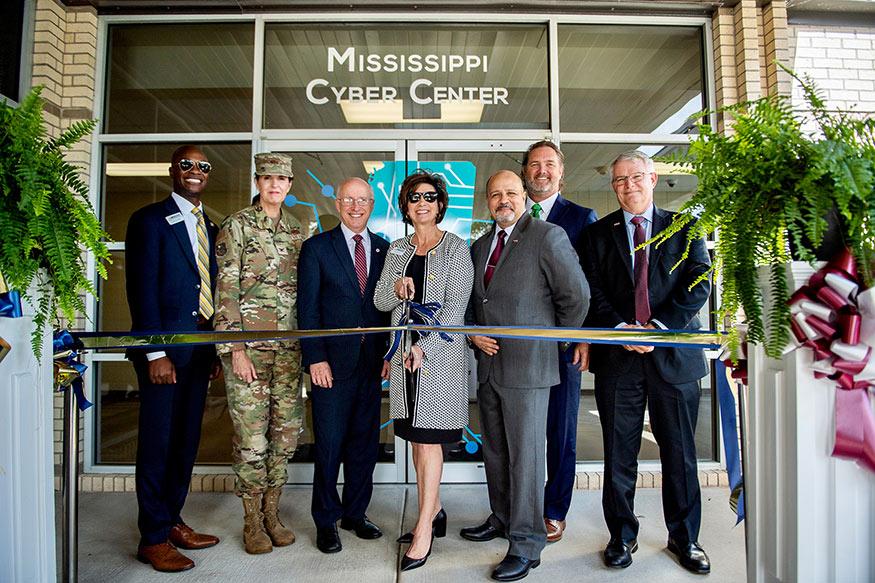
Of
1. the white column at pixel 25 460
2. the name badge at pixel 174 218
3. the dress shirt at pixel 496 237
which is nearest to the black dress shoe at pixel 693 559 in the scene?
the dress shirt at pixel 496 237

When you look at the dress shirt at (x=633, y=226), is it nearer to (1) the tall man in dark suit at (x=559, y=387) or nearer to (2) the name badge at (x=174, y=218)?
(1) the tall man in dark suit at (x=559, y=387)

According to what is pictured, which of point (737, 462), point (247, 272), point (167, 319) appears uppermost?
point (247, 272)

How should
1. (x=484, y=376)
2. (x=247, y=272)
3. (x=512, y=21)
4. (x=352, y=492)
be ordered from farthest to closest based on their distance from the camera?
(x=512, y=21) < (x=352, y=492) < (x=247, y=272) < (x=484, y=376)

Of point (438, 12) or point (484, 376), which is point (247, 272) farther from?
point (438, 12)

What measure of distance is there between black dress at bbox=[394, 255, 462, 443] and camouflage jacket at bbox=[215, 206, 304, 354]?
2.52 feet

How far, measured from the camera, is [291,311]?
9.64ft

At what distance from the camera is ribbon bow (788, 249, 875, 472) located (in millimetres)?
1343

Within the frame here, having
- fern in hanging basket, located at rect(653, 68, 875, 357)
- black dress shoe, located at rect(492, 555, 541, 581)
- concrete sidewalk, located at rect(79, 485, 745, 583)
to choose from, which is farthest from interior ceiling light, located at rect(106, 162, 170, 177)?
fern in hanging basket, located at rect(653, 68, 875, 357)

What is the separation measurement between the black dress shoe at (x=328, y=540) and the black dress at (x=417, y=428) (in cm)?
76

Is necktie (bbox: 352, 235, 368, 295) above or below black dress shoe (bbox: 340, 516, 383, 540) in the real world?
above

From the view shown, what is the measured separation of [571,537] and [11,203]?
10.2ft

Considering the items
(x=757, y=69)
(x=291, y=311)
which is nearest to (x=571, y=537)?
(x=291, y=311)

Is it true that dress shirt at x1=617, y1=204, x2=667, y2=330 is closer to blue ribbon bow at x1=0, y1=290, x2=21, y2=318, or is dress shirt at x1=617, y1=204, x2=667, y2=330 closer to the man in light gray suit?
the man in light gray suit

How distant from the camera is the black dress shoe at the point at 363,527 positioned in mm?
2959
